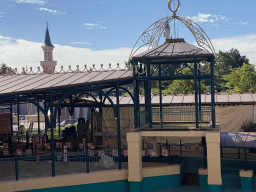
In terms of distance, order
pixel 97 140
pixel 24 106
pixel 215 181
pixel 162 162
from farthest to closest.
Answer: pixel 24 106, pixel 97 140, pixel 162 162, pixel 215 181

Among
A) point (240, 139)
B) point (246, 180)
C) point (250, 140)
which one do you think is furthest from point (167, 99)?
point (246, 180)

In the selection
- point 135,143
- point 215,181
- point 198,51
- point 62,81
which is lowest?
point 215,181

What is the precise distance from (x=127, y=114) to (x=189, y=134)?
8217 millimetres

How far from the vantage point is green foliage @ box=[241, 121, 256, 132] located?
24266 mm

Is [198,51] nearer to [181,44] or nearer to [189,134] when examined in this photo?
[181,44]

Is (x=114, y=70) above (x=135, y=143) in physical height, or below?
above

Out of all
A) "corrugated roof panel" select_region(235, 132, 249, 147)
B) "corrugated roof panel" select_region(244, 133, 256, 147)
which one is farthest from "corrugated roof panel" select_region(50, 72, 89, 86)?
"corrugated roof panel" select_region(244, 133, 256, 147)

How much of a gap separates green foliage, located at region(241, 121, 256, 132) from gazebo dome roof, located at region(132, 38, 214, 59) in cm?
1049

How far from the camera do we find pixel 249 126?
24.4 meters

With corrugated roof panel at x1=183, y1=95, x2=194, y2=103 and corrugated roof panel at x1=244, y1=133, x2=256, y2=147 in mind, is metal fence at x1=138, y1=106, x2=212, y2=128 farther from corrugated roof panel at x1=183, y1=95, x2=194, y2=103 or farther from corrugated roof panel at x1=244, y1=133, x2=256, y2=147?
corrugated roof panel at x1=183, y1=95, x2=194, y2=103

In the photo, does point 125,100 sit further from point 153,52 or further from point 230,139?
point 230,139

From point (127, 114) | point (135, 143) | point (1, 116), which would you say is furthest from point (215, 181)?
point (1, 116)

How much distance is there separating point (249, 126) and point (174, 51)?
37.9ft

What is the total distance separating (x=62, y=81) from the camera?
53.8ft
